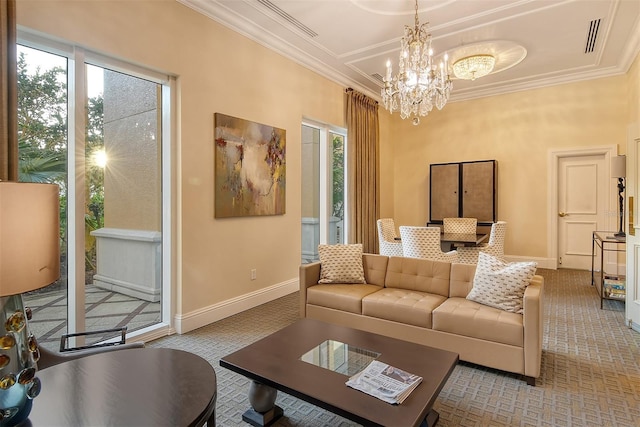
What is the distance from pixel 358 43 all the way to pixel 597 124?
14.4 ft

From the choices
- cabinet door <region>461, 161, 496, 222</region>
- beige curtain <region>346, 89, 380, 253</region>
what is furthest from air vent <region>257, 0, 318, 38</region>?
cabinet door <region>461, 161, 496, 222</region>

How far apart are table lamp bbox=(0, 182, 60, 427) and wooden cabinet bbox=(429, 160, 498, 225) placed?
262 inches

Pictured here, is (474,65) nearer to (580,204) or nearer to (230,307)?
(580,204)

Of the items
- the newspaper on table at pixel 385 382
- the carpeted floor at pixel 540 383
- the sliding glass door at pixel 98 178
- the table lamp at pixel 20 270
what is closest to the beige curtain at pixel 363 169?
the carpeted floor at pixel 540 383

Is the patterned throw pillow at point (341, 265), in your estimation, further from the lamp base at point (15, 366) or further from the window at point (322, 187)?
the lamp base at point (15, 366)

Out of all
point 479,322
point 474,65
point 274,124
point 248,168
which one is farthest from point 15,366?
point 474,65

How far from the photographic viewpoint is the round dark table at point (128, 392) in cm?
117

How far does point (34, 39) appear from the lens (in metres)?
2.49

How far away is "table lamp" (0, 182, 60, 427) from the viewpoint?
1.01m

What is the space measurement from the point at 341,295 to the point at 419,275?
31.5 inches

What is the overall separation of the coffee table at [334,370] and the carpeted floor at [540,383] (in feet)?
0.85

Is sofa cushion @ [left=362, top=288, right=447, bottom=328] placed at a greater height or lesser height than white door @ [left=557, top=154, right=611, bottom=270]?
lesser

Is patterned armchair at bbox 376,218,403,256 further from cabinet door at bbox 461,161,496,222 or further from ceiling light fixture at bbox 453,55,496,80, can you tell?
ceiling light fixture at bbox 453,55,496,80

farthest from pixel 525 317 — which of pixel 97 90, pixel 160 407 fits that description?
pixel 97 90
